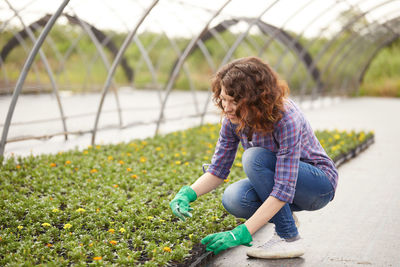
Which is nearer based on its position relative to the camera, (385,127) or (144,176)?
(144,176)

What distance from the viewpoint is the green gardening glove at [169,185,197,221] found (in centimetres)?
239

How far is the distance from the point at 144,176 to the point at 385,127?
6032mm

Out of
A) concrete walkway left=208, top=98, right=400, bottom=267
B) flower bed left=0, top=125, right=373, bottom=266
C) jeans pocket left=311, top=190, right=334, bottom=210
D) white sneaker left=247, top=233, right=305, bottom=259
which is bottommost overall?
concrete walkway left=208, top=98, right=400, bottom=267

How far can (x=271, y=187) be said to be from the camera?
7.63 feet

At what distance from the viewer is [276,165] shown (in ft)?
7.29

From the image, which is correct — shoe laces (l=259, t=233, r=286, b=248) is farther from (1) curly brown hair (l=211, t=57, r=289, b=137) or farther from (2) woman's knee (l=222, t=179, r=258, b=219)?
(1) curly brown hair (l=211, t=57, r=289, b=137)

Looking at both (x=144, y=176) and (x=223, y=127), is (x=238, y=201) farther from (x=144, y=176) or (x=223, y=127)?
(x=144, y=176)

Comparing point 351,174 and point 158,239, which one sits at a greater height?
point 158,239

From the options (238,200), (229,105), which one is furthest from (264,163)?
(229,105)

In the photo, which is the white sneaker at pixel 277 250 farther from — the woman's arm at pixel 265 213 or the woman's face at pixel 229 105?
the woman's face at pixel 229 105

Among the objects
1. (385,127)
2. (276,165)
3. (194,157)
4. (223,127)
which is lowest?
(385,127)

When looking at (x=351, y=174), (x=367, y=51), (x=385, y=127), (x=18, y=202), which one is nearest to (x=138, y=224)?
(x=18, y=202)

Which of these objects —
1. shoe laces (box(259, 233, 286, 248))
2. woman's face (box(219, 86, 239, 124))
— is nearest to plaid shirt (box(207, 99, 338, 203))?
woman's face (box(219, 86, 239, 124))

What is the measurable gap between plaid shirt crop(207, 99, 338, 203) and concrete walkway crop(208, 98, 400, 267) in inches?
18.8
